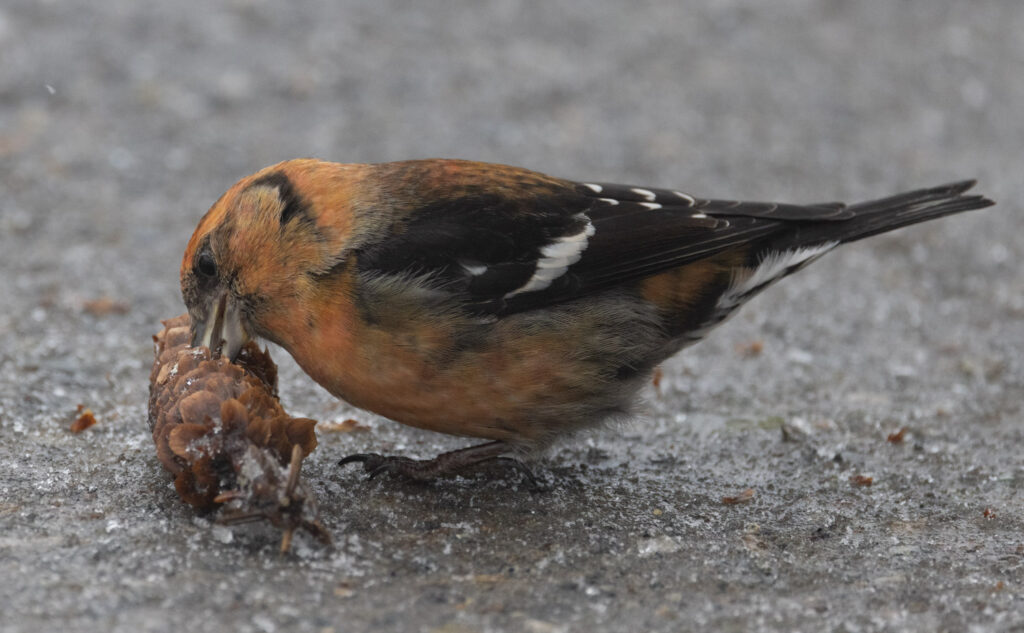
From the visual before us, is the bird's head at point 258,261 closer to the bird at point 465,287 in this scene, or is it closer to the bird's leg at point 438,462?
the bird at point 465,287

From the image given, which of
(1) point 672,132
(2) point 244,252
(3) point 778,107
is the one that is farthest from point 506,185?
(3) point 778,107

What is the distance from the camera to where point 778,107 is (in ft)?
26.4

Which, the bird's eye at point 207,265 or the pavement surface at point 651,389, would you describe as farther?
the bird's eye at point 207,265

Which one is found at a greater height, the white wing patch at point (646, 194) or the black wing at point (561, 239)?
the white wing patch at point (646, 194)

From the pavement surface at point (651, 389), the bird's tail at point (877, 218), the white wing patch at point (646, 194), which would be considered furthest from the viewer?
the bird's tail at point (877, 218)

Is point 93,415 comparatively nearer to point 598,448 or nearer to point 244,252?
point 244,252

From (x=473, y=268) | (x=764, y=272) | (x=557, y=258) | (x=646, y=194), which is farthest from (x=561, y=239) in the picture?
(x=764, y=272)

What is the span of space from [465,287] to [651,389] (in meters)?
1.56

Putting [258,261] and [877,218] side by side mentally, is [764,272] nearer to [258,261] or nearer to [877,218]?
[877,218]

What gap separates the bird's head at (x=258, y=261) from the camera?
3.99 metres

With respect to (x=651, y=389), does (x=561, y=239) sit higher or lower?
higher

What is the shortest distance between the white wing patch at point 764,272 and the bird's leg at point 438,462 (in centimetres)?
105

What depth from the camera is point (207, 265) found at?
407 centimetres

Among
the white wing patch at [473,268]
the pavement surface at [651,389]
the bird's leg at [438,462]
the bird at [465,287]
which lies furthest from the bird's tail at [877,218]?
the bird's leg at [438,462]
